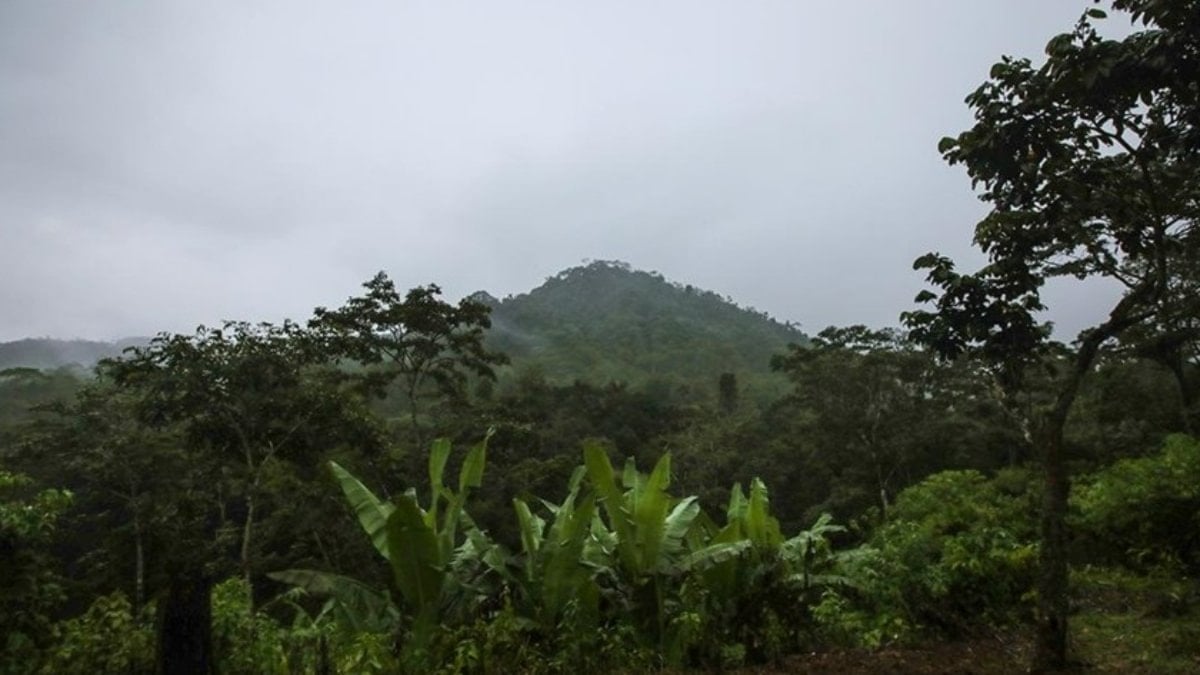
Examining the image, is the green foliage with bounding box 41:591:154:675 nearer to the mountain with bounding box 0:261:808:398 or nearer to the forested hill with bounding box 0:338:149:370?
the mountain with bounding box 0:261:808:398

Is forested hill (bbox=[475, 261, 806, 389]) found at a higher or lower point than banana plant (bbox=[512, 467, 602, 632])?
higher

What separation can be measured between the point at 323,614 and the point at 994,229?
19.7 feet

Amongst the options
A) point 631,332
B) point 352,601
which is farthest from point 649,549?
point 631,332

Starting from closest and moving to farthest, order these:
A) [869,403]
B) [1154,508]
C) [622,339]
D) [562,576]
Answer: [562,576] < [1154,508] < [869,403] < [622,339]

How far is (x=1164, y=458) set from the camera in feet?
28.5

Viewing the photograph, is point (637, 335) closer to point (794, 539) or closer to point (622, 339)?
point (622, 339)

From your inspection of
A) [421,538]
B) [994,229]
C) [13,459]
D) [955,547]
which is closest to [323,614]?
[421,538]

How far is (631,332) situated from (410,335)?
6782 cm

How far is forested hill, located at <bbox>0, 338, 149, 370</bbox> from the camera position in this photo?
258ft

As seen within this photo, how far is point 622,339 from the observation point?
80.7 metres

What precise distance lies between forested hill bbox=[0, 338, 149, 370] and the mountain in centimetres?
13

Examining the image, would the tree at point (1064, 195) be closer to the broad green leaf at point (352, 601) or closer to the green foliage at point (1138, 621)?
the green foliage at point (1138, 621)

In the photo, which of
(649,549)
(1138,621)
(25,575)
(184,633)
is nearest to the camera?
(184,633)

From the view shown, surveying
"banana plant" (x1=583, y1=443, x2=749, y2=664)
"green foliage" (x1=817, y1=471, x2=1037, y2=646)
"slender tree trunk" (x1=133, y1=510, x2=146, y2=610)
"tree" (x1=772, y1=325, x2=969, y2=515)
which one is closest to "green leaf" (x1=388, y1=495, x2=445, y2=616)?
"banana plant" (x1=583, y1=443, x2=749, y2=664)
